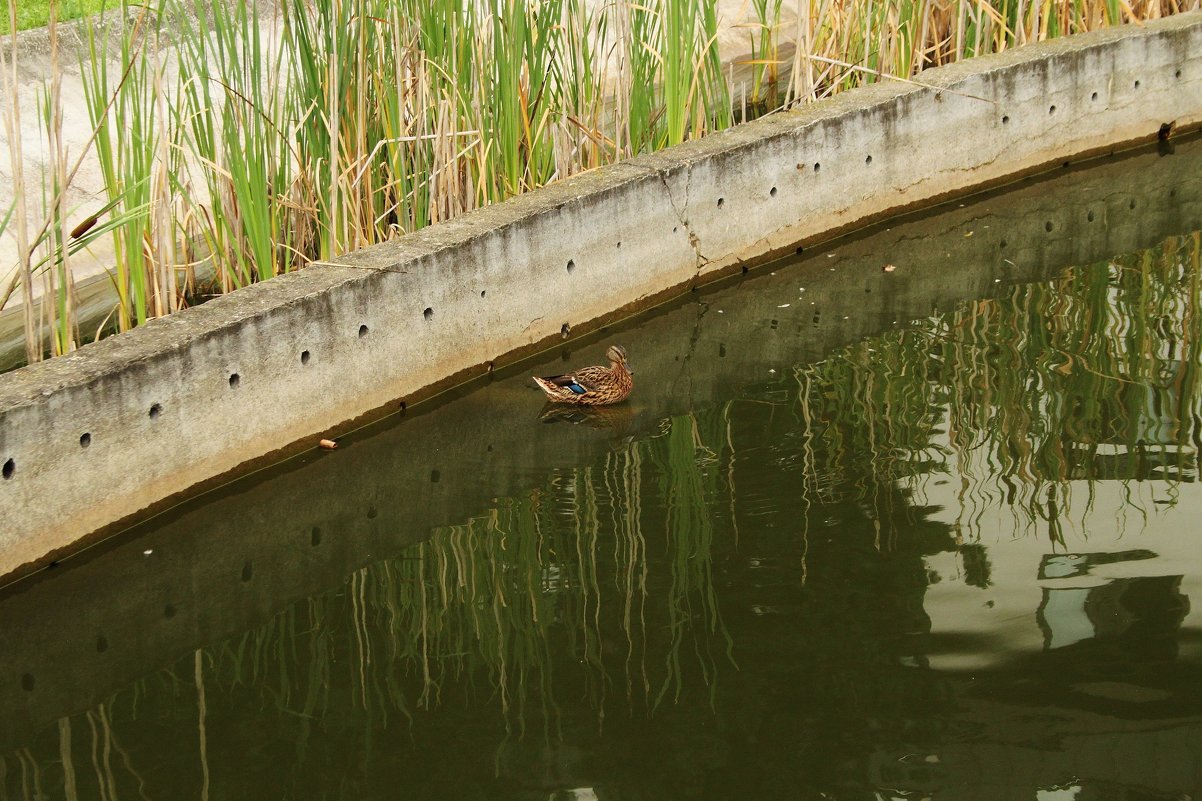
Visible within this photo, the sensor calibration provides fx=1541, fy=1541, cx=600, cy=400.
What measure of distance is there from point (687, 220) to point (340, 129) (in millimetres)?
1747

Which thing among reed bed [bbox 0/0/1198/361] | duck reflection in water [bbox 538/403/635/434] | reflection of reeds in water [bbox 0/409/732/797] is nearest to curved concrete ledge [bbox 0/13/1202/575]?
reed bed [bbox 0/0/1198/361]

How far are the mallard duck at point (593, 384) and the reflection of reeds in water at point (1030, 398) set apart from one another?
759 millimetres

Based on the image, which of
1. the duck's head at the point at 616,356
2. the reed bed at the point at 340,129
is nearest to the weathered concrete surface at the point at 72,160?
the reed bed at the point at 340,129

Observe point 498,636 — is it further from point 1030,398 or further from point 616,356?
point 1030,398

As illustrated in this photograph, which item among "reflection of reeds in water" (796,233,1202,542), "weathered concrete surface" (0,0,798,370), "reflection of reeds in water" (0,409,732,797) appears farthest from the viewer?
"weathered concrete surface" (0,0,798,370)

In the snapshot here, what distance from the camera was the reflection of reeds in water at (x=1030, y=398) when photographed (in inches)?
217

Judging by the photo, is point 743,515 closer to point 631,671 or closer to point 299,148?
point 631,671

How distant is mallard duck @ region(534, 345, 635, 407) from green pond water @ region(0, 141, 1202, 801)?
0.29ft

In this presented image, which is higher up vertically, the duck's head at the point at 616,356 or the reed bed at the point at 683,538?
the duck's head at the point at 616,356

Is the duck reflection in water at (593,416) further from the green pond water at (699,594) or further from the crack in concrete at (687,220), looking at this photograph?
the crack in concrete at (687,220)

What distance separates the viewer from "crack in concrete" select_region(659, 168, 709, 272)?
23.6 ft

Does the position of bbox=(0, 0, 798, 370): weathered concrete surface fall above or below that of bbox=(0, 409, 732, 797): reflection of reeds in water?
above

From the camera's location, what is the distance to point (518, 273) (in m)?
6.65

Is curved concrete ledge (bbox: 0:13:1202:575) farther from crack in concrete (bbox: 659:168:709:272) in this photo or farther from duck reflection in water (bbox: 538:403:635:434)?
duck reflection in water (bbox: 538:403:635:434)
